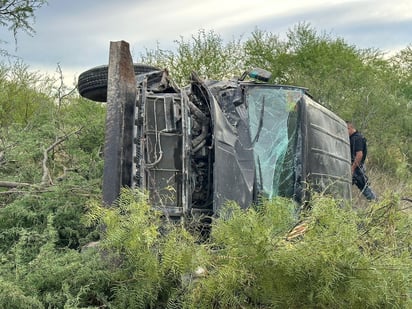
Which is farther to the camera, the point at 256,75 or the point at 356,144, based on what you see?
the point at 356,144

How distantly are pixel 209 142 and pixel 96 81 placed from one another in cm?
178

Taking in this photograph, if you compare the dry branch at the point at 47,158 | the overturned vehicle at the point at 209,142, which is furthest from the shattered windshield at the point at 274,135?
the dry branch at the point at 47,158

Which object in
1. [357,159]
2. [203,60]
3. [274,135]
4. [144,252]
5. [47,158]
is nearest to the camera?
[144,252]

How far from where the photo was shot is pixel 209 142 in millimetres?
4992

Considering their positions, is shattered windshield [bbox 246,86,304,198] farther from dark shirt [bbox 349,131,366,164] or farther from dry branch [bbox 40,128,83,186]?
dark shirt [bbox 349,131,366,164]

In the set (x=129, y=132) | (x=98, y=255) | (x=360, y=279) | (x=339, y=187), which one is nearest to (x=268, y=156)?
(x=339, y=187)

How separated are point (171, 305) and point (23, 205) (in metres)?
2.16

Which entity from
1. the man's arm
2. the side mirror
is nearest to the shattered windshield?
the side mirror

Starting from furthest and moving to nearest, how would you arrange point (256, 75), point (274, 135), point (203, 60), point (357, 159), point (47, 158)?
point (203, 60) → point (357, 159) → point (47, 158) → point (256, 75) → point (274, 135)

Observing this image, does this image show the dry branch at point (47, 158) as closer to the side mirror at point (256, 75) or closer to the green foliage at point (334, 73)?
the side mirror at point (256, 75)

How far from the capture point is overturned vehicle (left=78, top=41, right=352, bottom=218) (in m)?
4.61

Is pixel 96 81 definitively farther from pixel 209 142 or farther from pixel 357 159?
pixel 357 159

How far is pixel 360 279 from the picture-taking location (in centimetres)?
310

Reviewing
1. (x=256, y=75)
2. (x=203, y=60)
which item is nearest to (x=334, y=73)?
(x=203, y=60)
